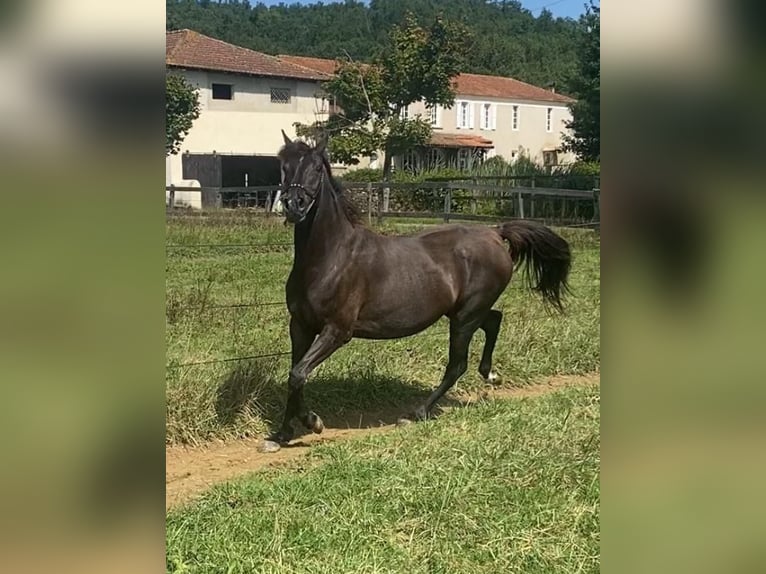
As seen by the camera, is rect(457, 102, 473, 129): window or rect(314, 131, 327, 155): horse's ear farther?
rect(457, 102, 473, 129): window

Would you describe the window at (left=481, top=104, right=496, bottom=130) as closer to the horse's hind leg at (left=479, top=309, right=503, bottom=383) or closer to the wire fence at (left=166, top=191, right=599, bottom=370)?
the wire fence at (left=166, top=191, right=599, bottom=370)

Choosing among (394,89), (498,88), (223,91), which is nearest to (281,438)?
(394,89)

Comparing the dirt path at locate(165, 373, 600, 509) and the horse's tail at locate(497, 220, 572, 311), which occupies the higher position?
the horse's tail at locate(497, 220, 572, 311)

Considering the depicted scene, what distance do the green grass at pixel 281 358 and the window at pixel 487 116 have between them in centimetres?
2590

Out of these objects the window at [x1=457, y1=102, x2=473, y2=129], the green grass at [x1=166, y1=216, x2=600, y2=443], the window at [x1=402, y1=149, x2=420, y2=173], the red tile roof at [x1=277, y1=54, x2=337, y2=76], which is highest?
the red tile roof at [x1=277, y1=54, x2=337, y2=76]

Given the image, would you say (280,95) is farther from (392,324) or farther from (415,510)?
(415,510)

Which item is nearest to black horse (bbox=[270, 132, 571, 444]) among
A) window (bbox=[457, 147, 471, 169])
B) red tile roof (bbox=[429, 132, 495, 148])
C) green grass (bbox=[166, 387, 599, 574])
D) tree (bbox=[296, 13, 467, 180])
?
green grass (bbox=[166, 387, 599, 574])

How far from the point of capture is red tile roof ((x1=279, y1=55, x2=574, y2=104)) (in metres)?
32.7

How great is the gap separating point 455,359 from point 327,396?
3.30 feet

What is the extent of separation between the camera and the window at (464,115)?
34.0 metres

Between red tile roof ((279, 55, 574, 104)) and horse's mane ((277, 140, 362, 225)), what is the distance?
84.4 feet
